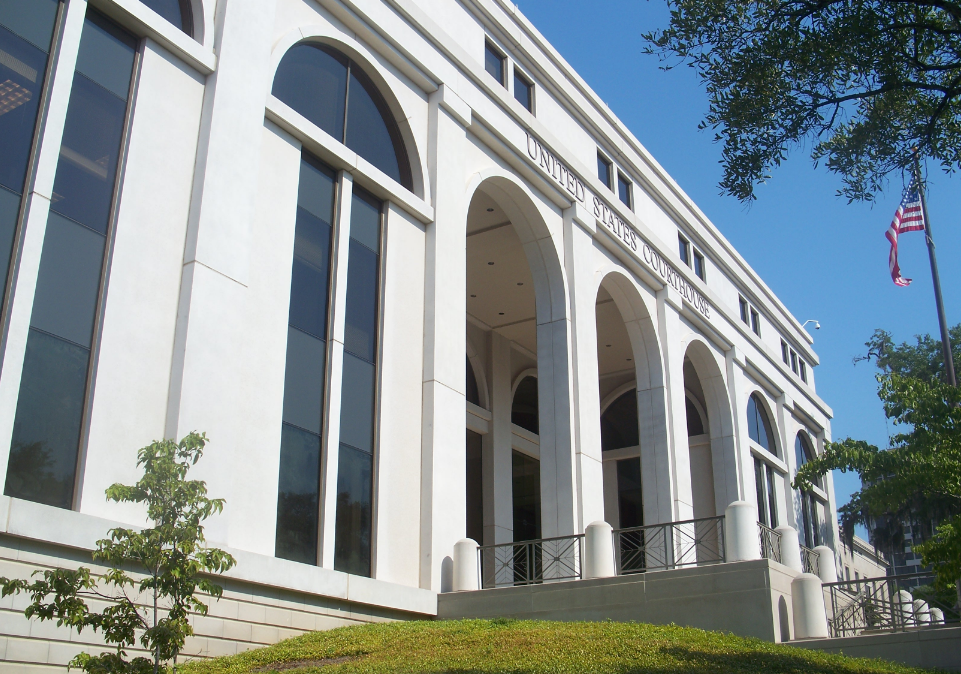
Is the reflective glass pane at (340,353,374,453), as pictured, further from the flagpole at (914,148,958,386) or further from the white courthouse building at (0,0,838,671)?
the flagpole at (914,148,958,386)

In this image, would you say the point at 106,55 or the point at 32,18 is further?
the point at 106,55

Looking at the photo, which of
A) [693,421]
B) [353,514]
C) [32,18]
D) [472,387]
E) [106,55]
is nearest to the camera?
[32,18]

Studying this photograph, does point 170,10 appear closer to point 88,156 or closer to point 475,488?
point 88,156

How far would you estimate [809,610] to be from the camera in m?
15.7

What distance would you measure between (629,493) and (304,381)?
2383 centimetres

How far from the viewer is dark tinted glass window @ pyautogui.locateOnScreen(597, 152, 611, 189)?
28.7 metres

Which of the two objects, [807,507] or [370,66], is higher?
[370,66]

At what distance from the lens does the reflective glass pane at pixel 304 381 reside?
16.0 metres

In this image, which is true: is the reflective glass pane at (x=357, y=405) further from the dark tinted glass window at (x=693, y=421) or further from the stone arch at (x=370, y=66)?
the dark tinted glass window at (x=693, y=421)

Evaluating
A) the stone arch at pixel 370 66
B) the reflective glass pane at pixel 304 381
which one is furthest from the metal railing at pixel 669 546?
the stone arch at pixel 370 66

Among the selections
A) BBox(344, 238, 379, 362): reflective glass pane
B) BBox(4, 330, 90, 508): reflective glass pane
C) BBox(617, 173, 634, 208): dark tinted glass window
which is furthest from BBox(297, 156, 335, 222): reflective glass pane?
BBox(617, 173, 634, 208): dark tinted glass window

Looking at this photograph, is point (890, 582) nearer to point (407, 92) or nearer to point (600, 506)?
point (600, 506)

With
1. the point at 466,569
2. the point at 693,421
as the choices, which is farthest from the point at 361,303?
the point at 693,421

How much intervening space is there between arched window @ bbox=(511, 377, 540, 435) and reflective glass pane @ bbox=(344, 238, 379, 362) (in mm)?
16426
